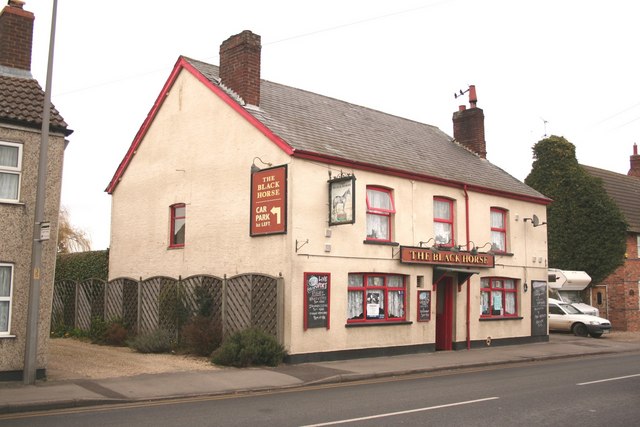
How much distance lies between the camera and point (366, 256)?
18625 millimetres

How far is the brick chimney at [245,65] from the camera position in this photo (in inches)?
759

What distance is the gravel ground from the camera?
46.6 feet

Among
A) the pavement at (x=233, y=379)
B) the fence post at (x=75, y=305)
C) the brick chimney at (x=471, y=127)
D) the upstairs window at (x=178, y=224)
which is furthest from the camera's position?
the brick chimney at (x=471, y=127)

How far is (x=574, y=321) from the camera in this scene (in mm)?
28328

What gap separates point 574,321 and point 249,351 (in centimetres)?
1802

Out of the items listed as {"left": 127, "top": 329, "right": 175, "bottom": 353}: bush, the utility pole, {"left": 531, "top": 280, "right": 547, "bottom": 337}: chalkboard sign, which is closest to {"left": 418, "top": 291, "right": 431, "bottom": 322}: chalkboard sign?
{"left": 531, "top": 280, "right": 547, "bottom": 337}: chalkboard sign

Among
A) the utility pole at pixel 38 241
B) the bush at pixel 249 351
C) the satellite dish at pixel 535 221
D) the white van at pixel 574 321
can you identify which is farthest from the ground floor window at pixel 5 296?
the white van at pixel 574 321

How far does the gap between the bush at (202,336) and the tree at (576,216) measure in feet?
73.7

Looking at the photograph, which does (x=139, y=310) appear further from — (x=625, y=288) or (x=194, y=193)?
(x=625, y=288)

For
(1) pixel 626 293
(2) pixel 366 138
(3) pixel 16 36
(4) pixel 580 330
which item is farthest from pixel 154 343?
(1) pixel 626 293

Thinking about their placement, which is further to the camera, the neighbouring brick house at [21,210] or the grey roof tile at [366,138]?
the grey roof tile at [366,138]

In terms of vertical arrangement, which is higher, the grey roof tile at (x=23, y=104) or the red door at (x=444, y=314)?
the grey roof tile at (x=23, y=104)

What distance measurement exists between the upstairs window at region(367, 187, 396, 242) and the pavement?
3.57 meters

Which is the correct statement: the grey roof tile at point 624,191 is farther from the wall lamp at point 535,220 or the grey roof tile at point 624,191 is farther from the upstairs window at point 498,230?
the upstairs window at point 498,230
